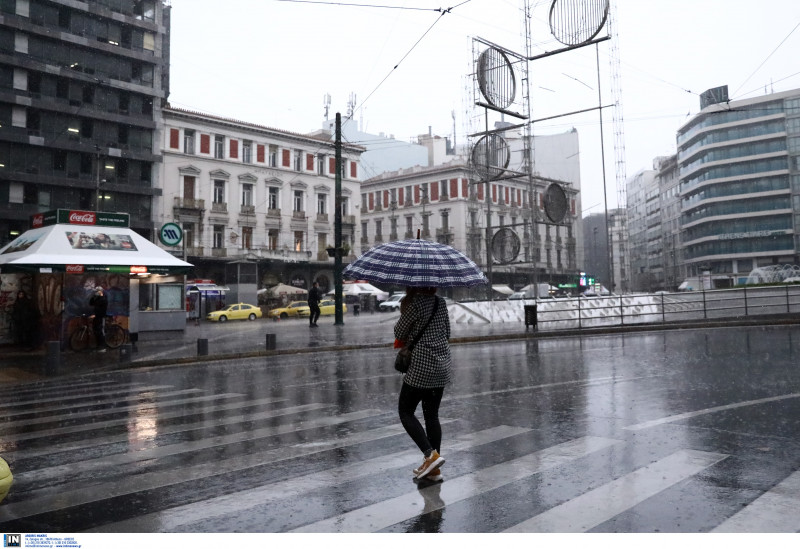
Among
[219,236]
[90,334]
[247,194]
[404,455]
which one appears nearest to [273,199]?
[247,194]

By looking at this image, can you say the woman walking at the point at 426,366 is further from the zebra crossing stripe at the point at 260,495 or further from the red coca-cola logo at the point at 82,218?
the red coca-cola logo at the point at 82,218

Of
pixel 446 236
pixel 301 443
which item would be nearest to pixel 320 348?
pixel 301 443

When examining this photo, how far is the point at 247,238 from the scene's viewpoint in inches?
2042

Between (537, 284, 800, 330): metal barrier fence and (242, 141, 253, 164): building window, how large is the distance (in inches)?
1387

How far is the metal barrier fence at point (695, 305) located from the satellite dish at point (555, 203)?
3.82 meters

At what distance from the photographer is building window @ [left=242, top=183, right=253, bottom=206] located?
52.4 meters

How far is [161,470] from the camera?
5.13 m

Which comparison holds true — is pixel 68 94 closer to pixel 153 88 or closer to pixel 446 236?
pixel 153 88

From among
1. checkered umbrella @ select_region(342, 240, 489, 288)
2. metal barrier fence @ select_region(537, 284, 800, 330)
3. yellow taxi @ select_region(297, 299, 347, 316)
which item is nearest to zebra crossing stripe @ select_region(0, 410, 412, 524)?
checkered umbrella @ select_region(342, 240, 489, 288)

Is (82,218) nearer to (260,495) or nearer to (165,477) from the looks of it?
(165,477)

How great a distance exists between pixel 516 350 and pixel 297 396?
325 inches

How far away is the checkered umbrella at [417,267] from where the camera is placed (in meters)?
4.76

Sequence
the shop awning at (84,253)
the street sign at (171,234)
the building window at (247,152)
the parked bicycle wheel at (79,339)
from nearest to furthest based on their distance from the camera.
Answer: the shop awning at (84,253) → the parked bicycle wheel at (79,339) → the street sign at (171,234) → the building window at (247,152)

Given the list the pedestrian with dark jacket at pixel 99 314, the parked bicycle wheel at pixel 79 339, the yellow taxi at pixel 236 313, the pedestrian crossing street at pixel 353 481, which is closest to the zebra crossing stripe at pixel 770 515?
the pedestrian crossing street at pixel 353 481
